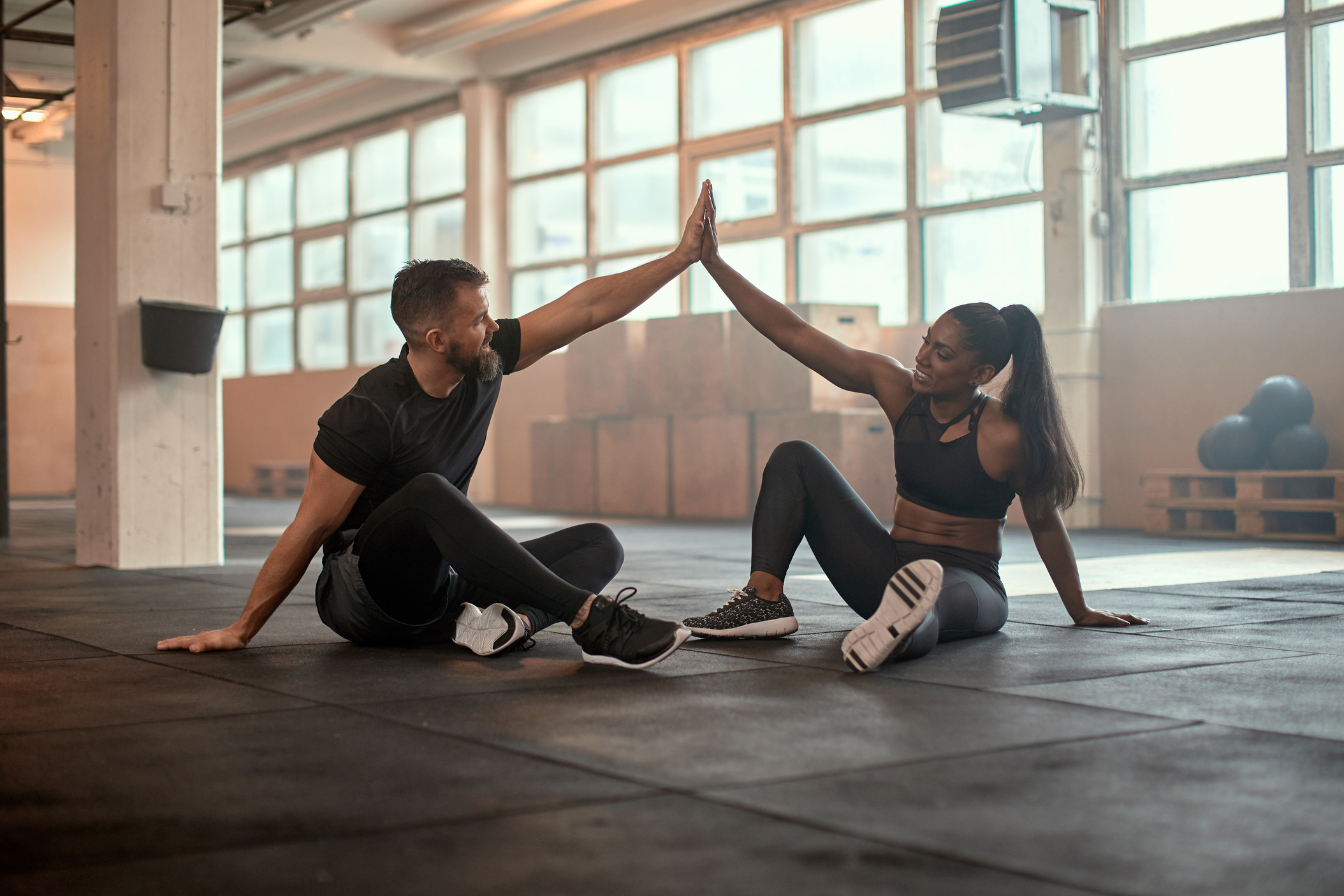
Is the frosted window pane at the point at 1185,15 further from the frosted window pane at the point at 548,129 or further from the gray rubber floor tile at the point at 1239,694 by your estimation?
the gray rubber floor tile at the point at 1239,694

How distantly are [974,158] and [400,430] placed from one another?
7.97 meters

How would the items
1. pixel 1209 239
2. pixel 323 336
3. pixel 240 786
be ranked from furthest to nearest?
pixel 323 336 → pixel 1209 239 → pixel 240 786

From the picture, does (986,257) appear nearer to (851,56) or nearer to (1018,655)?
(851,56)

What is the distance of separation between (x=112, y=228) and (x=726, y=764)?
5.21 m

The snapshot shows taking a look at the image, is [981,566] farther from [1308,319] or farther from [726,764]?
[1308,319]

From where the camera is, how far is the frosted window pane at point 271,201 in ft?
57.4

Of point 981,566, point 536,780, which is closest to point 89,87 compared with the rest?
point 981,566

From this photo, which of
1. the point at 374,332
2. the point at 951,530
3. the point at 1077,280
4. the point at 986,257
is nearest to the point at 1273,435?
the point at 1077,280

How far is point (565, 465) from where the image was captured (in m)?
12.5

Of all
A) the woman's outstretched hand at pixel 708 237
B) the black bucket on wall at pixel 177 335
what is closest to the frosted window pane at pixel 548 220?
the black bucket on wall at pixel 177 335

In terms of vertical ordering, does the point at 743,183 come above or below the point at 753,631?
above

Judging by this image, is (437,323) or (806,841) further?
(437,323)

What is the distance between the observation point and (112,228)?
251 inches

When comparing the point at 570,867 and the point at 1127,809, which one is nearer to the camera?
the point at 570,867
